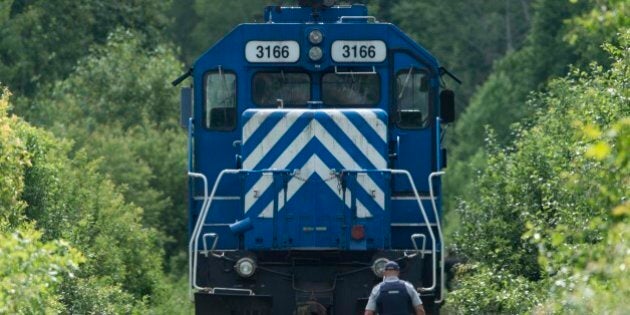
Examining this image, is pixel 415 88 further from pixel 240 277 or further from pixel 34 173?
pixel 34 173

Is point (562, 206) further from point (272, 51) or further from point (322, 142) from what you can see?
point (272, 51)

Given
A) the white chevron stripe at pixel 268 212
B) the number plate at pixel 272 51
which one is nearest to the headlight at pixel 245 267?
the white chevron stripe at pixel 268 212

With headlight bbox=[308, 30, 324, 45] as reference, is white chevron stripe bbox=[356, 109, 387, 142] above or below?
below

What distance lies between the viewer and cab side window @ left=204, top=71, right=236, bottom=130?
1526 cm

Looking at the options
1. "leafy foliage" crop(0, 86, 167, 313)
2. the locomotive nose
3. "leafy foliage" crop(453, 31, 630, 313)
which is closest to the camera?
"leafy foliage" crop(453, 31, 630, 313)

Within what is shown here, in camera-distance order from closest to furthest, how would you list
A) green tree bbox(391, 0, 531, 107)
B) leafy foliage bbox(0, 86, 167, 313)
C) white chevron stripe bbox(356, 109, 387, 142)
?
white chevron stripe bbox(356, 109, 387, 142), leafy foliage bbox(0, 86, 167, 313), green tree bbox(391, 0, 531, 107)

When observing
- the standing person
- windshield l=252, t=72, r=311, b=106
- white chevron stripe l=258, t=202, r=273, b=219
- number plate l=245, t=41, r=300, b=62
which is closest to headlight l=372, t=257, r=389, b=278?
white chevron stripe l=258, t=202, r=273, b=219

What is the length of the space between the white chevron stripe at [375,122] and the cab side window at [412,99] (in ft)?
2.59

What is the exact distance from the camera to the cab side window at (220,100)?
15.3 meters

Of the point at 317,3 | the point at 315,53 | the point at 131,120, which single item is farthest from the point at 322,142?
the point at 131,120

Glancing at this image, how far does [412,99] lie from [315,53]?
1108mm

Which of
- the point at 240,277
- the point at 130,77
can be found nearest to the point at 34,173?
the point at 240,277

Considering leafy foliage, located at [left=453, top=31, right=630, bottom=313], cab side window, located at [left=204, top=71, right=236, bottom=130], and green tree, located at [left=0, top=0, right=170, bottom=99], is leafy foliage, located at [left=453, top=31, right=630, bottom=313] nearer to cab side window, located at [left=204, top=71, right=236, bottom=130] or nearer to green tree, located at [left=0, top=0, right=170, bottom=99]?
cab side window, located at [left=204, top=71, right=236, bottom=130]

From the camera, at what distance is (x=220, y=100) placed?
15.3 m
